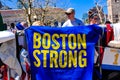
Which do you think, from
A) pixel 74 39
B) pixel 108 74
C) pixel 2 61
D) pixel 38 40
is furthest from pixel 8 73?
pixel 108 74

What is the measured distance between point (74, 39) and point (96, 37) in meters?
0.36

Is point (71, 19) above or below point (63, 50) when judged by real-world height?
above

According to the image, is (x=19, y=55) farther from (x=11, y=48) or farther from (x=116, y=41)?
(x=116, y=41)

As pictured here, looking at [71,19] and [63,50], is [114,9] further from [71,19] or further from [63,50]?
[63,50]

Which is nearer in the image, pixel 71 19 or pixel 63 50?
pixel 63 50

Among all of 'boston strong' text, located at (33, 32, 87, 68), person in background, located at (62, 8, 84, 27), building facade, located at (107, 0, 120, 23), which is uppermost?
person in background, located at (62, 8, 84, 27)

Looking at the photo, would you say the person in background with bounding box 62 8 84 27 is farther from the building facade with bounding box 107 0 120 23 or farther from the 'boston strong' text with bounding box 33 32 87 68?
the building facade with bounding box 107 0 120 23

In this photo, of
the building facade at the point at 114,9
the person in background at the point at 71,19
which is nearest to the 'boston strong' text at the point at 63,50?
→ the person in background at the point at 71,19

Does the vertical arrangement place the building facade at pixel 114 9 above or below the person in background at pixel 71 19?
below

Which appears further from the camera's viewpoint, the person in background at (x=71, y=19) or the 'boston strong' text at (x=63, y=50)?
the person in background at (x=71, y=19)

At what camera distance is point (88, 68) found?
6.13 meters

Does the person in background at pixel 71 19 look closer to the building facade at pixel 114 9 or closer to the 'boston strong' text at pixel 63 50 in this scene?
the 'boston strong' text at pixel 63 50

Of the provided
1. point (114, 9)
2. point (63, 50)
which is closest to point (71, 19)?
point (63, 50)

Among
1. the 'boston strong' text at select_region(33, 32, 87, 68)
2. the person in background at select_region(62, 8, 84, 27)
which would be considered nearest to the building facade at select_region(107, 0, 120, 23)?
the person in background at select_region(62, 8, 84, 27)
